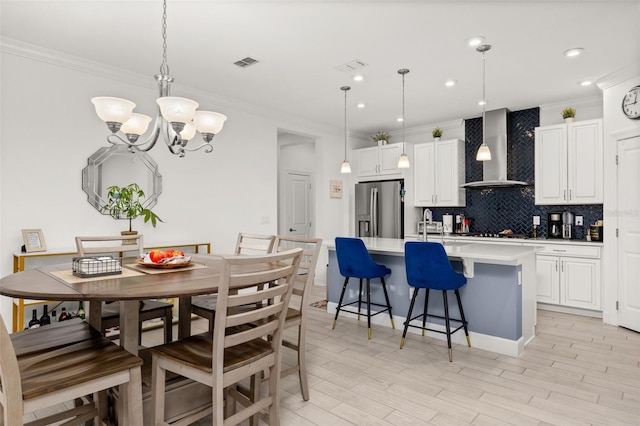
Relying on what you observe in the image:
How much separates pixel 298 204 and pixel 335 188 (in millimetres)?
1071

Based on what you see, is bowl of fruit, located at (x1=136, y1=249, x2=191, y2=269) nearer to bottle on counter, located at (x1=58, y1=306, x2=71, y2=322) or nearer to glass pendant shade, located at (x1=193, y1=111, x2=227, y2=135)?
glass pendant shade, located at (x1=193, y1=111, x2=227, y2=135)

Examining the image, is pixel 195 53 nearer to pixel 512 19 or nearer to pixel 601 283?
pixel 512 19

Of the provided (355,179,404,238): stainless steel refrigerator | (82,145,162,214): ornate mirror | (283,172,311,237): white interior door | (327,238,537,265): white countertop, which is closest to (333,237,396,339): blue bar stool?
(327,238,537,265): white countertop

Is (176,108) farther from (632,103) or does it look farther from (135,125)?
(632,103)

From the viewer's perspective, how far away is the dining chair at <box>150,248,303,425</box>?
5.23ft

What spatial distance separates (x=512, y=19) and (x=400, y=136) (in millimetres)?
3966

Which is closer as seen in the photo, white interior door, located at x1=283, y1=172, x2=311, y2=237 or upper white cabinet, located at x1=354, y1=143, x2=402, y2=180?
upper white cabinet, located at x1=354, y1=143, x2=402, y2=180

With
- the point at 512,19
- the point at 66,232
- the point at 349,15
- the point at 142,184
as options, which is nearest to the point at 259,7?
the point at 349,15

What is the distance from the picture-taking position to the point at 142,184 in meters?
4.09

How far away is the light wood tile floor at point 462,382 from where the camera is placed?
2.23m

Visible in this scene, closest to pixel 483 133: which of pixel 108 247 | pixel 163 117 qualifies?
pixel 163 117

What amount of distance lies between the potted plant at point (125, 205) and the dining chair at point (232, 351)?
2.20m

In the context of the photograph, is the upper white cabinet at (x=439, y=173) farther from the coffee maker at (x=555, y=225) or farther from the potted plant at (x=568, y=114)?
the potted plant at (x=568, y=114)

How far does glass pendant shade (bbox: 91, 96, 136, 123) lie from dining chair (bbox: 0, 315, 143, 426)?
1.16m
